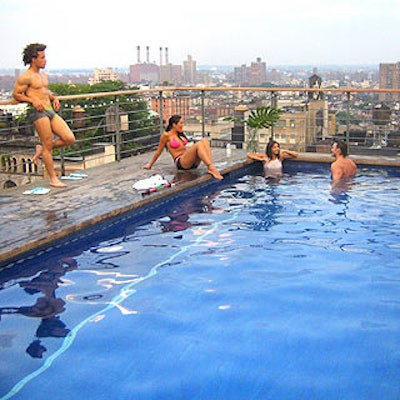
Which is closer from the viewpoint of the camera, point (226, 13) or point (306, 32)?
point (306, 32)

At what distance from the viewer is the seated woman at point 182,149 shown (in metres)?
6.75

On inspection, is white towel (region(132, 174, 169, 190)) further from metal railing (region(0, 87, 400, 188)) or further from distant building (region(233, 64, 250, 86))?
distant building (region(233, 64, 250, 86))

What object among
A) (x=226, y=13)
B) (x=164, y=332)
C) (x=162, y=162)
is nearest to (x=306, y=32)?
(x=226, y=13)

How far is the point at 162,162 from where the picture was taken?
25.3 feet

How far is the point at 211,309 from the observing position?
348 centimetres

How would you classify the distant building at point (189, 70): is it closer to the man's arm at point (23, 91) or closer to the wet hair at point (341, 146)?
the wet hair at point (341, 146)

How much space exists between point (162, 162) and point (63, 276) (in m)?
3.87

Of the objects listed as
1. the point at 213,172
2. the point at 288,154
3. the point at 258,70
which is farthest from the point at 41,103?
the point at 258,70

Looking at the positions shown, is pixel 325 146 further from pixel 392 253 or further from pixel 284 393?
pixel 284 393

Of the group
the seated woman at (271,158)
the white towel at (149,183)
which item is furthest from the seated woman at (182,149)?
the seated woman at (271,158)

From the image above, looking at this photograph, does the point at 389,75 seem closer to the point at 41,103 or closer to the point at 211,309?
the point at 41,103

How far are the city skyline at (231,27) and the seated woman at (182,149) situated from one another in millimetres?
15974

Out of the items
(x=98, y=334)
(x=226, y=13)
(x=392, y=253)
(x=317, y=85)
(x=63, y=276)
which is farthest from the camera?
(x=226, y=13)

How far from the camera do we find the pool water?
270 centimetres
